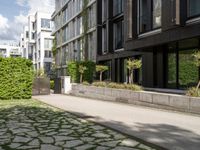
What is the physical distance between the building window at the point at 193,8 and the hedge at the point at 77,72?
49.8 ft

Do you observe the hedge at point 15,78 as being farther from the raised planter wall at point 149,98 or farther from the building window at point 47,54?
the building window at point 47,54

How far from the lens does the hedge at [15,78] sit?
18750 millimetres

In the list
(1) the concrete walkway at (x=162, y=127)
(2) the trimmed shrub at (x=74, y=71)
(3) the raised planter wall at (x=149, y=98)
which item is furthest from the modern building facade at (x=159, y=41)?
(1) the concrete walkway at (x=162, y=127)

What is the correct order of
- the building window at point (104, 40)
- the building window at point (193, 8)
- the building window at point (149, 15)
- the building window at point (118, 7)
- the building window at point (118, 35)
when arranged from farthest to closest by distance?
the building window at point (104, 40)
the building window at point (118, 35)
the building window at point (118, 7)
the building window at point (149, 15)
the building window at point (193, 8)

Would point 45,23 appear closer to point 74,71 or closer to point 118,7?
point 74,71

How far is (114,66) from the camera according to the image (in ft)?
85.9

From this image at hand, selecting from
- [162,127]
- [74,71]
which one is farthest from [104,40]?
[162,127]

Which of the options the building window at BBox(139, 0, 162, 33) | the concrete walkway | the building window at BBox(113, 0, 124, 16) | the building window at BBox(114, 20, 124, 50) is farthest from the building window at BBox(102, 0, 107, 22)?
the concrete walkway

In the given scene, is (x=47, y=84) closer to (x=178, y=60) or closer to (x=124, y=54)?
(x=124, y=54)

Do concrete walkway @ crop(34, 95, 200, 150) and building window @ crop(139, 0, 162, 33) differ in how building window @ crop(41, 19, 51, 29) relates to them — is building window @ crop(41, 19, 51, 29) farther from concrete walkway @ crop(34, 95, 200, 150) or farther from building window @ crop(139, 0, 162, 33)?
concrete walkway @ crop(34, 95, 200, 150)

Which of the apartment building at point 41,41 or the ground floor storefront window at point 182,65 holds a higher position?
the apartment building at point 41,41

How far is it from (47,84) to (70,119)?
565 inches

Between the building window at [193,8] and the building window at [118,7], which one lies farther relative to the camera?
the building window at [118,7]

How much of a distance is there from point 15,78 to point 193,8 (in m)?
12.4
